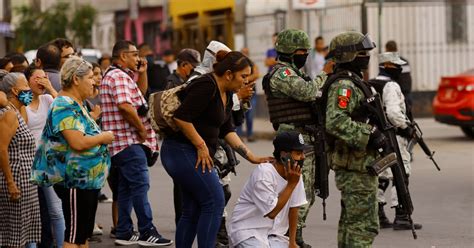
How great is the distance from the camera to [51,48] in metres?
11.0

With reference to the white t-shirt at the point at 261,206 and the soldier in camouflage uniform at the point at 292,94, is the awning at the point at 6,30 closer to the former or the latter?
the soldier in camouflage uniform at the point at 292,94

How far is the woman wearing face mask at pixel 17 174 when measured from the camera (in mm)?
9023

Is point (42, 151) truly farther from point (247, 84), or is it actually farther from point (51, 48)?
point (51, 48)

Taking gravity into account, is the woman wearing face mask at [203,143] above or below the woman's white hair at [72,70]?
below

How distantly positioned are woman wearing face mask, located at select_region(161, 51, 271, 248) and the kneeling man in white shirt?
0.78 feet

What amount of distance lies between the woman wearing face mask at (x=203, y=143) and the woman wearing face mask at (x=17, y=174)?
109cm

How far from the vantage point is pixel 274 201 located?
8.38 meters

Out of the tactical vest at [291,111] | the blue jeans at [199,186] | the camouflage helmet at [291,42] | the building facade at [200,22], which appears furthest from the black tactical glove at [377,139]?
the building facade at [200,22]

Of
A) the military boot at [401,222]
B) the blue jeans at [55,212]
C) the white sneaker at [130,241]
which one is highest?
the blue jeans at [55,212]

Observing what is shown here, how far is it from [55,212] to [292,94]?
6.66 feet

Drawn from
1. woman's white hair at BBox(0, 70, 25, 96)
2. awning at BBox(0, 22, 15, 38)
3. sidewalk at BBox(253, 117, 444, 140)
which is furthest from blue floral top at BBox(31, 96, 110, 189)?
awning at BBox(0, 22, 15, 38)

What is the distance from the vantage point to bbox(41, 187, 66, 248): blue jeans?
9602mm

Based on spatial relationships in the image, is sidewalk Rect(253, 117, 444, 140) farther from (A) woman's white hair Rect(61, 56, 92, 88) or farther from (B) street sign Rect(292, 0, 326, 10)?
(A) woman's white hair Rect(61, 56, 92, 88)

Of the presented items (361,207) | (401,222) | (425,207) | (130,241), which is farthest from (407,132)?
(361,207)
